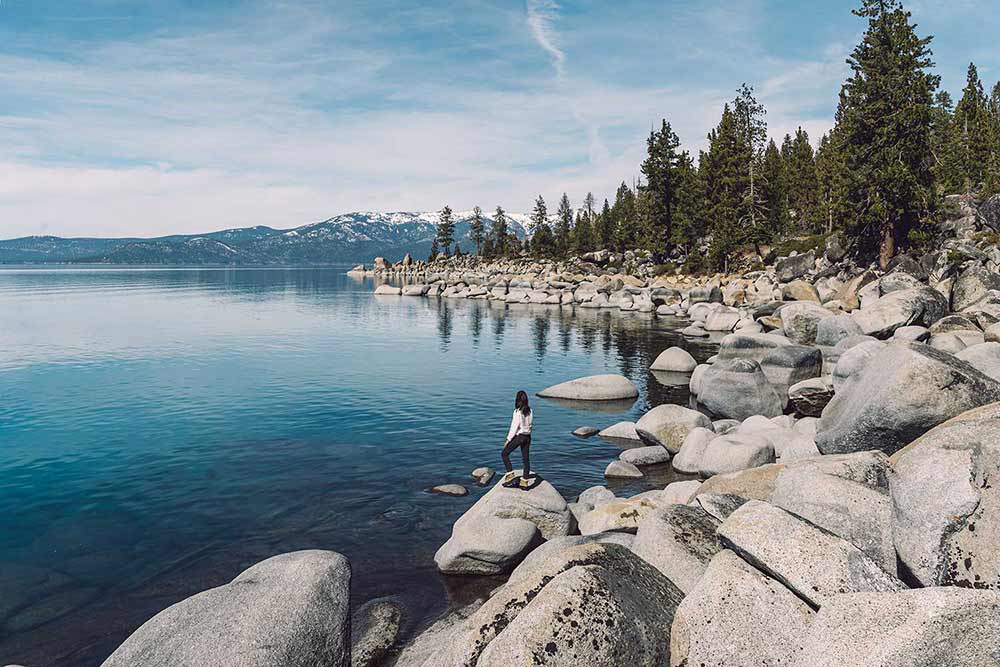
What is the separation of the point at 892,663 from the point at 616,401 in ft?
74.3

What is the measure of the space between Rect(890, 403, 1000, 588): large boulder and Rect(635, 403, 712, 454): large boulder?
11.4 metres

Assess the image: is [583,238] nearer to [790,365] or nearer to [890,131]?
[890,131]

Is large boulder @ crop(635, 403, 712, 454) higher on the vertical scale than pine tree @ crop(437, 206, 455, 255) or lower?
lower

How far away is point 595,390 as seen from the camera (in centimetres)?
2866

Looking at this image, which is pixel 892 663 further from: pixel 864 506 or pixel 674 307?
pixel 674 307


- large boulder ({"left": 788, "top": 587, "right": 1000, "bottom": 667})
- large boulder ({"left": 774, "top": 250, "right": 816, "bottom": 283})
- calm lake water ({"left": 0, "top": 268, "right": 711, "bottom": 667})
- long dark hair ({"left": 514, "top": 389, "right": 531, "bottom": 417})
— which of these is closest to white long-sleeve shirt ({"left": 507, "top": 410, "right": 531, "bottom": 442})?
long dark hair ({"left": 514, "top": 389, "right": 531, "bottom": 417})

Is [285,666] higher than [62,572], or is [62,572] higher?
[285,666]

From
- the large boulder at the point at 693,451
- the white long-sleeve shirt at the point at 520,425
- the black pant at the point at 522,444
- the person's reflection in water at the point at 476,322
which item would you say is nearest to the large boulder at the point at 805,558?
the black pant at the point at 522,444

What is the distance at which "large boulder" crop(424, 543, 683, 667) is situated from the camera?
7.32 metres

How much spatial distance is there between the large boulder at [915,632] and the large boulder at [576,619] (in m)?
1.97

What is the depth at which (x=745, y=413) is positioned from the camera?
2372 cm

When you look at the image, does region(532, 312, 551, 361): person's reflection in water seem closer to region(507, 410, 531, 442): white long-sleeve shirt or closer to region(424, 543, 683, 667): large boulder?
region(507, 410, 531, 442): white long-sleeve shirt

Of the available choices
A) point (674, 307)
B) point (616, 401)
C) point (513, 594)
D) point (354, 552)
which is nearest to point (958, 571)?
point (513, 594)

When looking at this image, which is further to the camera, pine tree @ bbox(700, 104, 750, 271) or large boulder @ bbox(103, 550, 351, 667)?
pine tree @ bbox(700, 104, 750, 271)
